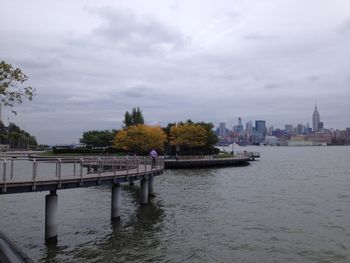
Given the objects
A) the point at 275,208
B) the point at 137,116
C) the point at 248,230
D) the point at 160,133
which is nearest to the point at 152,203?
the point at 275,208

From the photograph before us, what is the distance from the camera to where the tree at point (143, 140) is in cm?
11025

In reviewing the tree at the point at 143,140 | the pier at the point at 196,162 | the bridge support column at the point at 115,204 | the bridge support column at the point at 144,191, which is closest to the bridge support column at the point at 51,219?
the bridge support column at the point at 115,204

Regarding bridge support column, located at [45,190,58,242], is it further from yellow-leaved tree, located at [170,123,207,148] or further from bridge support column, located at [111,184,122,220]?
yellow-leaved tree, located at [170,123,207,148]

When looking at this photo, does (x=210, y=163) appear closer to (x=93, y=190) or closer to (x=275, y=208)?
(x=93, y=190)

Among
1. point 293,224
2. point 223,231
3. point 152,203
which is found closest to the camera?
point 223,231

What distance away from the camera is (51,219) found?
78.8 ft

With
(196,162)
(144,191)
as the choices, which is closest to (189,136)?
(196,162)

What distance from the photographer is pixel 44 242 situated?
2358 cm

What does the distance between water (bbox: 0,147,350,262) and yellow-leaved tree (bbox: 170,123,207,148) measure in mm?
65519

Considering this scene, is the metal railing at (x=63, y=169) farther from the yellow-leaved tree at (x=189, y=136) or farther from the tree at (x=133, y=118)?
the tree at (x=133, y=118)

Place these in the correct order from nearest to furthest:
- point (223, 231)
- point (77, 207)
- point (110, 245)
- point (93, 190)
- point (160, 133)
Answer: point (110, 245), point (223, 231), point (77, 207), point (93, 190), point (160, 133)

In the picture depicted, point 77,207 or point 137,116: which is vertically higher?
point 137,116

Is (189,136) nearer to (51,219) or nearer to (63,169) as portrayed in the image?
(63,169)

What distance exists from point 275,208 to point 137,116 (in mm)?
108490
